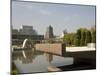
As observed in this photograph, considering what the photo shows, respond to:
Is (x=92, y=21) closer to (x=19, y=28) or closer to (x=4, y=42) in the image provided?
(x=19, y=28)

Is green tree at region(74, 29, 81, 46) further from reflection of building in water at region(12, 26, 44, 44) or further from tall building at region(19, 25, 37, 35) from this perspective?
tall building at region(19, 25, 37, 35)

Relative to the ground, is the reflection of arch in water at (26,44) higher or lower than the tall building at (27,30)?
lower

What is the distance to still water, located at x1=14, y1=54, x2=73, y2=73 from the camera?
317cm

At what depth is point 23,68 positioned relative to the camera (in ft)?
10.4

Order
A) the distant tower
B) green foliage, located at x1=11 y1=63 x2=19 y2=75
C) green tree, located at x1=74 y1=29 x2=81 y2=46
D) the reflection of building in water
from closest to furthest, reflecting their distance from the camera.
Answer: green foliage, located at x1=11 y1=63 x2=19 y2=75, the reflection of building in water, the distant tower, green tree, located at x1=74 y1=29 x2=81 y2=46

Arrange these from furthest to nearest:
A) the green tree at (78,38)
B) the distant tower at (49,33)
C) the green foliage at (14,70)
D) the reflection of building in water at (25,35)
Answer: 1. the green tree at (78,38)
2. the distant tower at (49,33)
3. the reflection of building in water at (25,35)
4. the green foliage at (14,70)

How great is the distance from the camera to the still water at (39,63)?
10.4 ft

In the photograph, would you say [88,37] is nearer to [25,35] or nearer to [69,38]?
[69,38]

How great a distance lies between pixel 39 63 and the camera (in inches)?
128

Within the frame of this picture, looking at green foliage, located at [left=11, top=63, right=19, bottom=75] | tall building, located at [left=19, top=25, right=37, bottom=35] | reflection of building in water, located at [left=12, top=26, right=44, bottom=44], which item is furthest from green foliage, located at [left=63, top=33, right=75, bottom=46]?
green foliage, located at [left=11, top=63, right=19, bottom=75]

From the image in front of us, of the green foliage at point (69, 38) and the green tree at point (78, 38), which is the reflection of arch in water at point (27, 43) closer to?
the green foliage at point (69, 38)

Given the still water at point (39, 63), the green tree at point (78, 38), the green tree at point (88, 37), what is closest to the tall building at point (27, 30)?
the still water at point (39, 63)

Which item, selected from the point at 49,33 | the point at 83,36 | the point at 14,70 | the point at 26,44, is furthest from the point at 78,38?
the point at 14,70

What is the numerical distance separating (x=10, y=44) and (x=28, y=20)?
0.47 m
